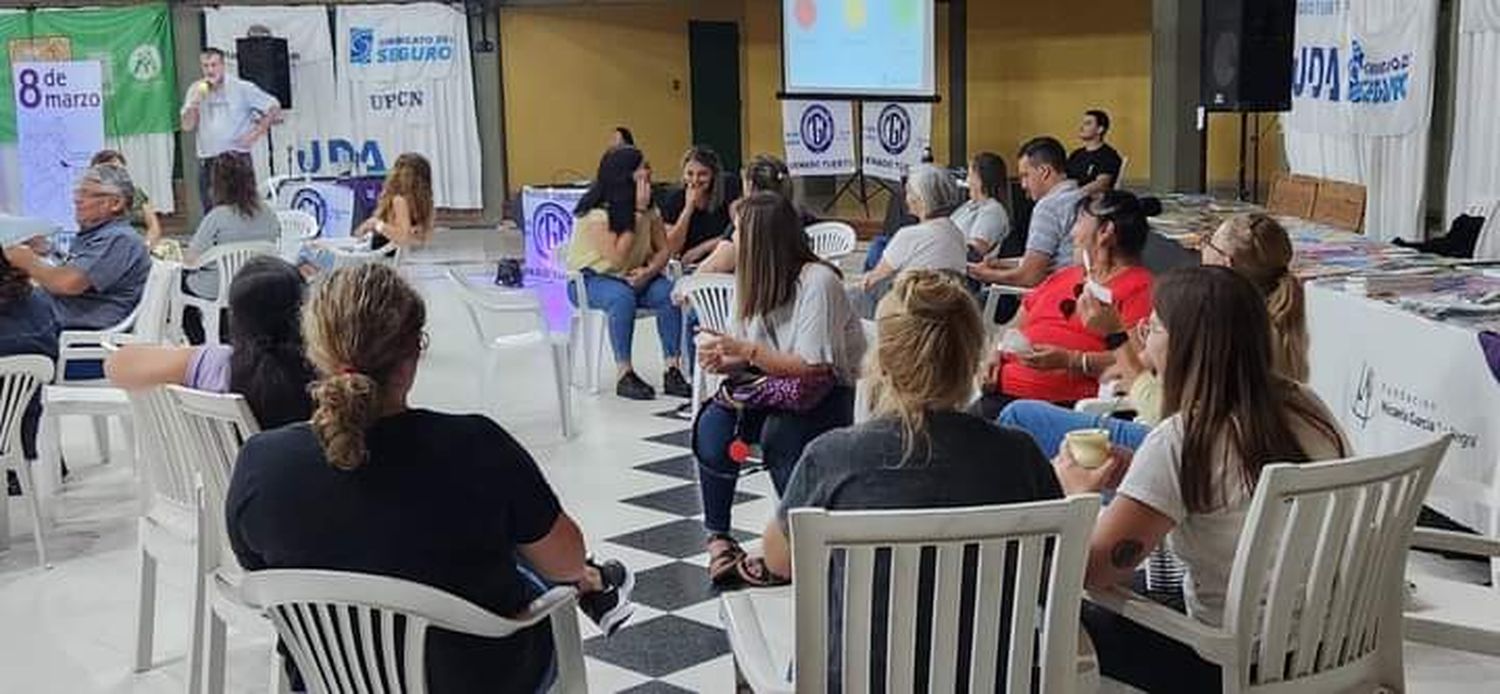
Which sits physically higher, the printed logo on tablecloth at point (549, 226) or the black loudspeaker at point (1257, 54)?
the black loudspeaker at point (1257, 54)

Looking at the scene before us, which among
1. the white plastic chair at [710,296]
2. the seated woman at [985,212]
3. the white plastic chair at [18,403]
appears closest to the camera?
the white plastic chair at [18,403]

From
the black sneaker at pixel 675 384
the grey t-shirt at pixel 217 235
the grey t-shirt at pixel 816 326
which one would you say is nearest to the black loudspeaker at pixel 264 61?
the grey t-shirt at pixel 217 235

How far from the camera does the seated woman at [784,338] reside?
4.01 metres

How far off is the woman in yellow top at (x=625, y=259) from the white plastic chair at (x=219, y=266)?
4.26 ft

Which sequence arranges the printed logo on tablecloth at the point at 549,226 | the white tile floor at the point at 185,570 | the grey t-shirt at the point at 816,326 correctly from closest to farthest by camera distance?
1. the white tile floor at the point at 185,570
2. the grey t-shirt at the point at 816,326
3. the printed logo on tablecloth at the point at 549,226

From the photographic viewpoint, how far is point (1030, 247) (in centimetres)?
604

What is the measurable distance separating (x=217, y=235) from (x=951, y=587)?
17.2 ft

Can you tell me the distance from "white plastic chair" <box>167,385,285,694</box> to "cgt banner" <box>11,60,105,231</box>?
32.1 feet

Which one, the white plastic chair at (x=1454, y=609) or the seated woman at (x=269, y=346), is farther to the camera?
the seated woman at (x=269, y=346)

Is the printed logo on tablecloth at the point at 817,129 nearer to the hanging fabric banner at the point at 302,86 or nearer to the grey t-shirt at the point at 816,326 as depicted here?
the hanging fabric banner at the point at 302,86

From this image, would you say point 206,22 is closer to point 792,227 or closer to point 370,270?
point 792,227

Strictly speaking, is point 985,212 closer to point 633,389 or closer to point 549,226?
point 633,389

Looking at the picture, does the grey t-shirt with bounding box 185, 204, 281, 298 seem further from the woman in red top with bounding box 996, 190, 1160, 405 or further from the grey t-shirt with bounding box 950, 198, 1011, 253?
the woman in red top with bounding box 996, 190, 1160, 405

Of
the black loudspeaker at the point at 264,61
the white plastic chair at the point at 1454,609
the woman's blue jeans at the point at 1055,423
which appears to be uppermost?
the black loudspeaker at the point at 264,61
